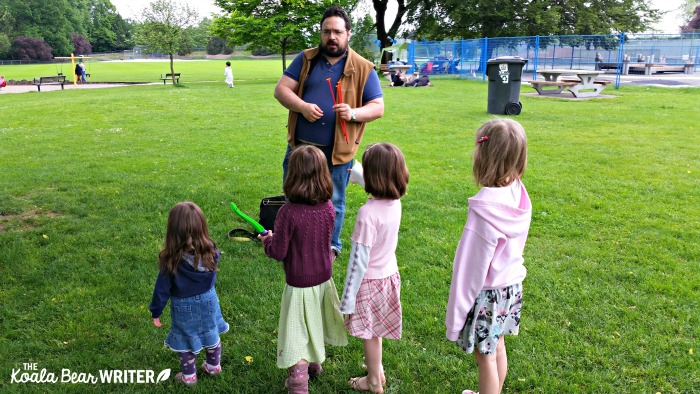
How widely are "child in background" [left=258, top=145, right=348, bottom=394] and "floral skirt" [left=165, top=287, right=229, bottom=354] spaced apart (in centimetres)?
42

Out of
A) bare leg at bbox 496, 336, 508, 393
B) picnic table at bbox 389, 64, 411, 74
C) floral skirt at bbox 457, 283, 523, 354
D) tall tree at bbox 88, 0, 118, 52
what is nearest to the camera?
floral skirt at bbox 457, 283, 523, 354

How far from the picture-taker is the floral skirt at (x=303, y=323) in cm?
260

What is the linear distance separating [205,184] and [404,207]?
2.70 metres

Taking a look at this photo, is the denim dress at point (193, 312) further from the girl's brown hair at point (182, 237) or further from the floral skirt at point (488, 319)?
the floral skirt at point (488, 319)

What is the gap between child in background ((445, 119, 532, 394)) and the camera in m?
2.24

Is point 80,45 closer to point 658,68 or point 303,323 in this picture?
point 658,68

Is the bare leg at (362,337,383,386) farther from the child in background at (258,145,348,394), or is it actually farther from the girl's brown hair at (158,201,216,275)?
the girl's brown hair at (158,201,216,275)

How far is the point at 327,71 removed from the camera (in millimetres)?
3715

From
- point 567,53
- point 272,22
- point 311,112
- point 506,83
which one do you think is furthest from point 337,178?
point 567,53

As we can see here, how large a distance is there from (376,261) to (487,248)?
2.01ft

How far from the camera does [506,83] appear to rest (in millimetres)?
12734

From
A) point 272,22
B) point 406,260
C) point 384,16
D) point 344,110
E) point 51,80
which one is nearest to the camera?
point 344,110

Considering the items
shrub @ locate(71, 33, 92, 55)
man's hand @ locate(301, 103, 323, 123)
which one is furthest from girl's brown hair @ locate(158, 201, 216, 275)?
shrub @ locate(71, 33, 92, 55)

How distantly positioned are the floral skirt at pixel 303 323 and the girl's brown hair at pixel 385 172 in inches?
22.7
